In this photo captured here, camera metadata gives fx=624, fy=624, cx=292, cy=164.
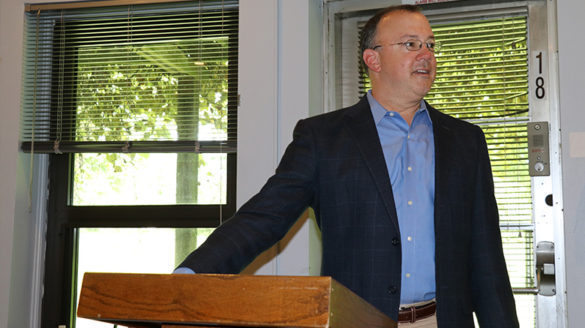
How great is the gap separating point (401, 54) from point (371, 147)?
1.27 feet

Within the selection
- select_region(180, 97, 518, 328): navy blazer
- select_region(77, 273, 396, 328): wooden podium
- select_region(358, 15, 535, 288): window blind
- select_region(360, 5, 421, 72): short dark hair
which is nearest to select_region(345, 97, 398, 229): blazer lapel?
select_region(180, 97, 518, 328): navy blazer

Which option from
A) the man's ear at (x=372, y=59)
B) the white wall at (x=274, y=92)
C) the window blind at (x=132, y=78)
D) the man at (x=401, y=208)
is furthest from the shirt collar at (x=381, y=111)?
the window blind at (x=132, y=78)

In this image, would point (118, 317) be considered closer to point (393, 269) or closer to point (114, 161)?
point (393, 269)

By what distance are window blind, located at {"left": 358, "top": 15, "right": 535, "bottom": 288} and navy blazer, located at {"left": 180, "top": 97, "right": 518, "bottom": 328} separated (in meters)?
1.13

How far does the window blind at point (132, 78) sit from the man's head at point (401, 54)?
1266mm

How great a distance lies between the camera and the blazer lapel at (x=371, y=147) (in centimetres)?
163

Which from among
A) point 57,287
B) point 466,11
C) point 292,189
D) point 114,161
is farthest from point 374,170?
point 57,287

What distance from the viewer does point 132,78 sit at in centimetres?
337

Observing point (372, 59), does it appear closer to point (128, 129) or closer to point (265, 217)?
point (265, 217)

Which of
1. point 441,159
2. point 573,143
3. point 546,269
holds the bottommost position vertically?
point 546,269

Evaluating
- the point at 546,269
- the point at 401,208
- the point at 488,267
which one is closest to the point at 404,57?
the point at 401,208

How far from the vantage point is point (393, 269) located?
158 cm

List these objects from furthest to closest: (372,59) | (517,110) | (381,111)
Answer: (517,110), (372,59), (381,111)

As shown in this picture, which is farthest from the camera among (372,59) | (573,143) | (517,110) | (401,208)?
(517,110)
